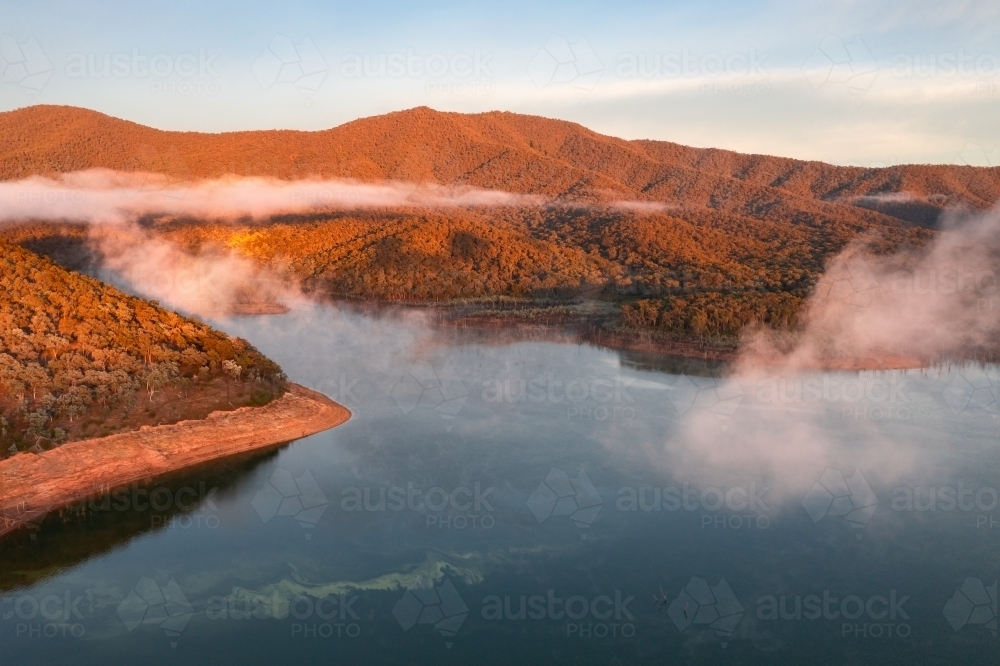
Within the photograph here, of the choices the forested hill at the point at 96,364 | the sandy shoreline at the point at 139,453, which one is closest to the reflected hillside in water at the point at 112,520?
the sandy shoreline at the point at 139,453

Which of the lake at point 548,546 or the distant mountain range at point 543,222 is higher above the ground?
the distant mountain range at point 543,222

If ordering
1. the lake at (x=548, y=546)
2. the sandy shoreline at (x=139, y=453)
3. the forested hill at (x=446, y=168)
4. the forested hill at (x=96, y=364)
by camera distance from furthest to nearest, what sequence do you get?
the forested hill at (x=446, y=168) → the forested hill at (x=96, y=364) → the sandy shoreline at (x=139, y=453) → the lake at (x=548, y=546)

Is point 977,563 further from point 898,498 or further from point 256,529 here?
point 256,529

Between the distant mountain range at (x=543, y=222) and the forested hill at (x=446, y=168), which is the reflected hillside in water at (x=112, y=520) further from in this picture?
the forested hill at (x=446, y=168)

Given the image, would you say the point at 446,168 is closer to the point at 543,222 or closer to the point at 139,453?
the point at 543,222

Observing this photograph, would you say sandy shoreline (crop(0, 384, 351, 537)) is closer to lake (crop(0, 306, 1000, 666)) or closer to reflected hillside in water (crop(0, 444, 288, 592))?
reflected hillside in water (crop(0, 444, 288, 592))

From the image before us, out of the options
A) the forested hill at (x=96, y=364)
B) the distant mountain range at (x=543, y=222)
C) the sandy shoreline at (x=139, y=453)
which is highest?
the distant mountain range at (x=543, y=222)

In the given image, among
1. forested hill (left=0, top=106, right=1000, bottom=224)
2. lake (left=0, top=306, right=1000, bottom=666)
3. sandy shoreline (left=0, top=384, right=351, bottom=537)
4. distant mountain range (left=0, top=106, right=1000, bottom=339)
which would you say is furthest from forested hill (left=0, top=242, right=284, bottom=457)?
forested hill (left=0, top=106, right=1000, bottom=224)

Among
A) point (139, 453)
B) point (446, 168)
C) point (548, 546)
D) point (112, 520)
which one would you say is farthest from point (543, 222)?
point (112, 520)
